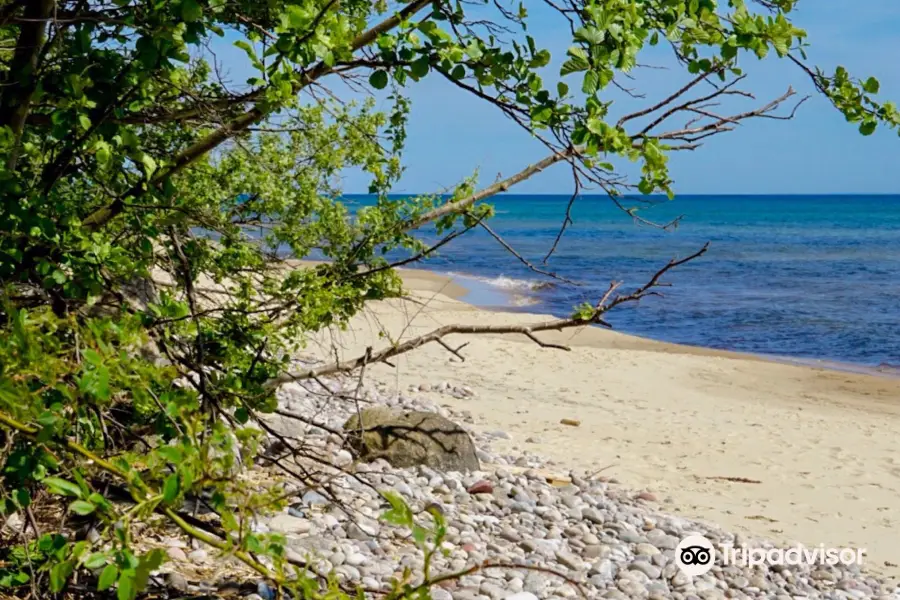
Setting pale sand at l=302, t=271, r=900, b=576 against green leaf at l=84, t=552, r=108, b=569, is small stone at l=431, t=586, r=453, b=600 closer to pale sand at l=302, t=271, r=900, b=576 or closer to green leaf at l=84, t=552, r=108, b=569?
pale sand at l=302, t=271, r=900, b=576

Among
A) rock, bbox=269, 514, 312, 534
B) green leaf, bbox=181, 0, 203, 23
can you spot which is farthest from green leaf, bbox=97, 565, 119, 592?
rock, bbox=269, 514, 312, 534

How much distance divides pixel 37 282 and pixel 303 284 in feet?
5.29

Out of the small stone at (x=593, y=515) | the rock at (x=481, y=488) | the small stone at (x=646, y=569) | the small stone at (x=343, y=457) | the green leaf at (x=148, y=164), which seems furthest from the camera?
the small stone at (x=343, y=457)

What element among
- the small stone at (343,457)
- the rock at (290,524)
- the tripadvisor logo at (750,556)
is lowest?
the tripadvisor logo at (750,556)

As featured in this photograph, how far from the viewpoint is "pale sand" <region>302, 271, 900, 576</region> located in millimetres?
8117

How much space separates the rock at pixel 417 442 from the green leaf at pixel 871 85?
468cm

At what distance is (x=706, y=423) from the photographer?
466 inches

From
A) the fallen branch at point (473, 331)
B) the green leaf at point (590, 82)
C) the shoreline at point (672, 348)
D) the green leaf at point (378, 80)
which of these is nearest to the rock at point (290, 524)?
the fallen branch at point (473, 331)

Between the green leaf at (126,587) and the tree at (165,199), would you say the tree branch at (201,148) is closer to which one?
the tree at (165,199)

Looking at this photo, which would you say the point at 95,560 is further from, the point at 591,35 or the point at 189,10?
the point at 591,35

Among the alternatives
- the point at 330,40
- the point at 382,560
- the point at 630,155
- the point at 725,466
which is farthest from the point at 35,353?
the point at 725,466

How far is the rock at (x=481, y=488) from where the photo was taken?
693 centimetres

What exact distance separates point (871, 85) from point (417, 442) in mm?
4837

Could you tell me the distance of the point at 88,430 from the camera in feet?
11.8
